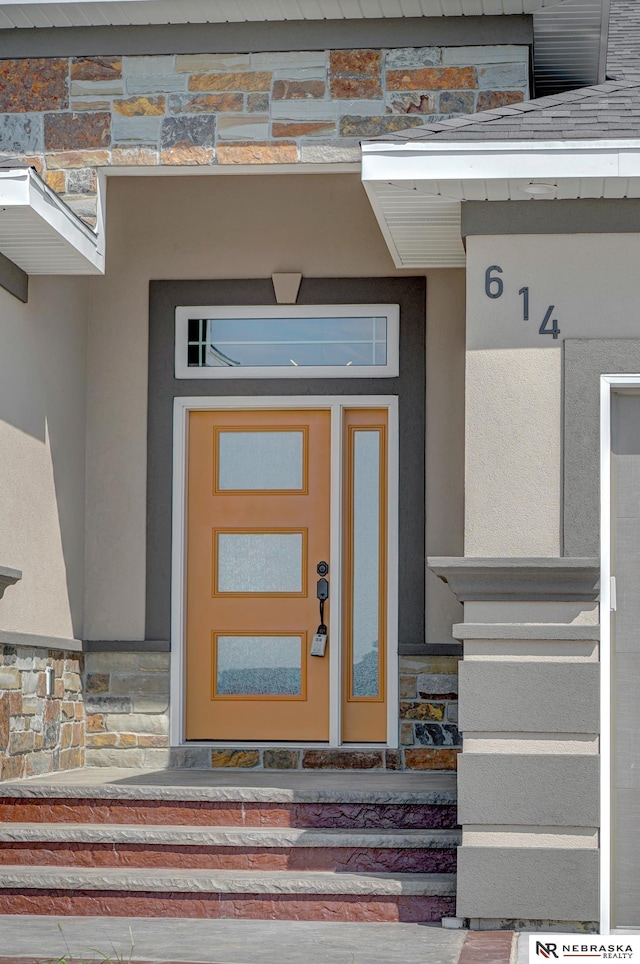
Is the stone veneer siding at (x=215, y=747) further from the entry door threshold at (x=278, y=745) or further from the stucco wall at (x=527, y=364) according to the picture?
the stucco wall at (x=527, y=364)

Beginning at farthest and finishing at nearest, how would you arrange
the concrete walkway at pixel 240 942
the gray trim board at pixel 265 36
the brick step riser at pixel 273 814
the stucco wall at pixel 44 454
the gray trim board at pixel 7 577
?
the stucco wall at pixel 44 454
the gray trim board at pixel 265 36
the brick step riser at pixel 273 814
the gray trim board at pixel 7 577
the concrete walkway at pixel 240 942

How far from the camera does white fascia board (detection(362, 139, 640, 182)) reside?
18.2ft

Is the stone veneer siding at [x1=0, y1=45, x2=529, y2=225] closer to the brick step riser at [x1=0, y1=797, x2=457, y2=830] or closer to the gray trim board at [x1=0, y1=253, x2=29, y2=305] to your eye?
the gray trim board at [x1=0, y1=253, x2=29, y2=305]

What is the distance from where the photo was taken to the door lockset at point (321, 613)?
8078 mm

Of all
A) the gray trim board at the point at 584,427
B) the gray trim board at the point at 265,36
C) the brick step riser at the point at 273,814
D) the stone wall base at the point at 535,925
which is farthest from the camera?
the gray trim board at the point at 265,36

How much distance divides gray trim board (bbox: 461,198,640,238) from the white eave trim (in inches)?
78.2

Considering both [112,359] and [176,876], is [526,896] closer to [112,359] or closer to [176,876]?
[176,876]

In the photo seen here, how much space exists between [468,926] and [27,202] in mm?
3771

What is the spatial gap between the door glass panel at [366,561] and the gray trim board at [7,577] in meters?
2.43

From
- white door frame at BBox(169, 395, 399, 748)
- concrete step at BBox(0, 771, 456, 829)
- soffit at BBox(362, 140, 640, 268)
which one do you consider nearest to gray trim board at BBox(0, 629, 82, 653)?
white door frame at BBox(169, 395, 399, 748)

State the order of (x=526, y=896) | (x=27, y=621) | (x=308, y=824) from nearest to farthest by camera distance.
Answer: (x=526, y=896), (x=308, y=824), (x=27, y=621)

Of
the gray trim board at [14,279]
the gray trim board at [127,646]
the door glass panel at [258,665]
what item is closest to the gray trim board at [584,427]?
the door glass panel at [258,665]

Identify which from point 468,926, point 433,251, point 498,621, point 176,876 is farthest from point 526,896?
point 433,251

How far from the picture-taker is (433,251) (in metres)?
7.02
